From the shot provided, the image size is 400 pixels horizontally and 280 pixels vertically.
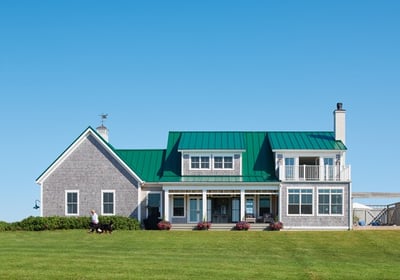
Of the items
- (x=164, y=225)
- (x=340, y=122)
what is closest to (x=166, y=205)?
(x=164, y=225)

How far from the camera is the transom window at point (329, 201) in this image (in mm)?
47156

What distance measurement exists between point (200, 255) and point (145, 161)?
21.3m

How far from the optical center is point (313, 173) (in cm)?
4806

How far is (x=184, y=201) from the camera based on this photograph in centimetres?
4975

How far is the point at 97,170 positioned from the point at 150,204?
410cm

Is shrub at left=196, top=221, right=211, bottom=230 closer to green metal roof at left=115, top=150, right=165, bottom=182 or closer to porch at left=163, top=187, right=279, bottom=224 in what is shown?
porch at left=163, top=187, right=279, bottom=224

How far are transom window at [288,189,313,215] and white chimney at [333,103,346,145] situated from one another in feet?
18.0

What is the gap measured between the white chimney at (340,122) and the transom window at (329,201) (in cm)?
483

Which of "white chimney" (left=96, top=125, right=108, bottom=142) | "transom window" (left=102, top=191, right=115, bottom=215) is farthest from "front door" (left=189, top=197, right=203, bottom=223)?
"white chimney" (left=96, top=125, right=108, bottom=142)

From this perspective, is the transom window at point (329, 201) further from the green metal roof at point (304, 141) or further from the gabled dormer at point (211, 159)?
the gabled dormer at point (211, 159)

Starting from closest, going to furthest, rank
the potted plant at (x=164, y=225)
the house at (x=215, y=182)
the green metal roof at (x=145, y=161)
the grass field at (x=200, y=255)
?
the grass field at (x=200, y=255) < the potted plant at (x=164, y=225) < the house at (x=215, y=182) < the green metal roof at (x=145, y=161)

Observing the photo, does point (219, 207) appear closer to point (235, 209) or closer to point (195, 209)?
point (235, 209)

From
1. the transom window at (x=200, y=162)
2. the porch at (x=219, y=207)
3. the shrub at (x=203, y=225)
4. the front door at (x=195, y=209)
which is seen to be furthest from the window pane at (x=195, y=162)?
the shrub at (x=203, y=225)

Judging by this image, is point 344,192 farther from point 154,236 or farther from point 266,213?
point 154,236
